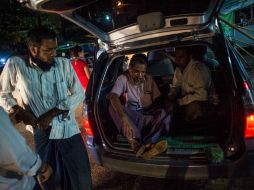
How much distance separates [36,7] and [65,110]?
0.90 m

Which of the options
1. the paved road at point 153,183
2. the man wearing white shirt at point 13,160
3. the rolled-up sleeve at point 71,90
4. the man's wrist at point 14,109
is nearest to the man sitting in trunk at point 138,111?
the paved road at point 153,183

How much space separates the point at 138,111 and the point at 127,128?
0.42m

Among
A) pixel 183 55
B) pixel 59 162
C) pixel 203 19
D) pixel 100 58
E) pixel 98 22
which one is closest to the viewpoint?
pixel 59 162

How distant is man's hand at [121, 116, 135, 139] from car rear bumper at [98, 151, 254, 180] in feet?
0.97

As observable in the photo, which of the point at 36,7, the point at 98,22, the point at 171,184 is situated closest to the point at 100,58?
the point at 98,22

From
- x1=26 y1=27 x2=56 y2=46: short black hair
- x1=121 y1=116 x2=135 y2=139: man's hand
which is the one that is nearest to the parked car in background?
x1=121 y1=116 x2=135 y2=139: man's hand

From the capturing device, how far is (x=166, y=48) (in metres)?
3.58

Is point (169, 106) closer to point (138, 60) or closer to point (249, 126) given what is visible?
point (138, 60)

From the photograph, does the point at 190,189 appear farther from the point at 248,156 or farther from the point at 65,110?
the point at 65,110

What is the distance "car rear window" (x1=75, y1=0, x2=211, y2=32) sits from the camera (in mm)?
3316

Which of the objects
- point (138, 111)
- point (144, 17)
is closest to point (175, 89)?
point (138, 111)

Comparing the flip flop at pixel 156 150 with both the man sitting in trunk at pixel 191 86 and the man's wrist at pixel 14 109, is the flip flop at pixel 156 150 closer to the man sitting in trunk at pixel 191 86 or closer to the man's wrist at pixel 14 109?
the man sitting in trunk at pixel 191 86

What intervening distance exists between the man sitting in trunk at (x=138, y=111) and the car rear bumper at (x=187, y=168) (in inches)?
5.5

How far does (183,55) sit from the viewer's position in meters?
4.50
